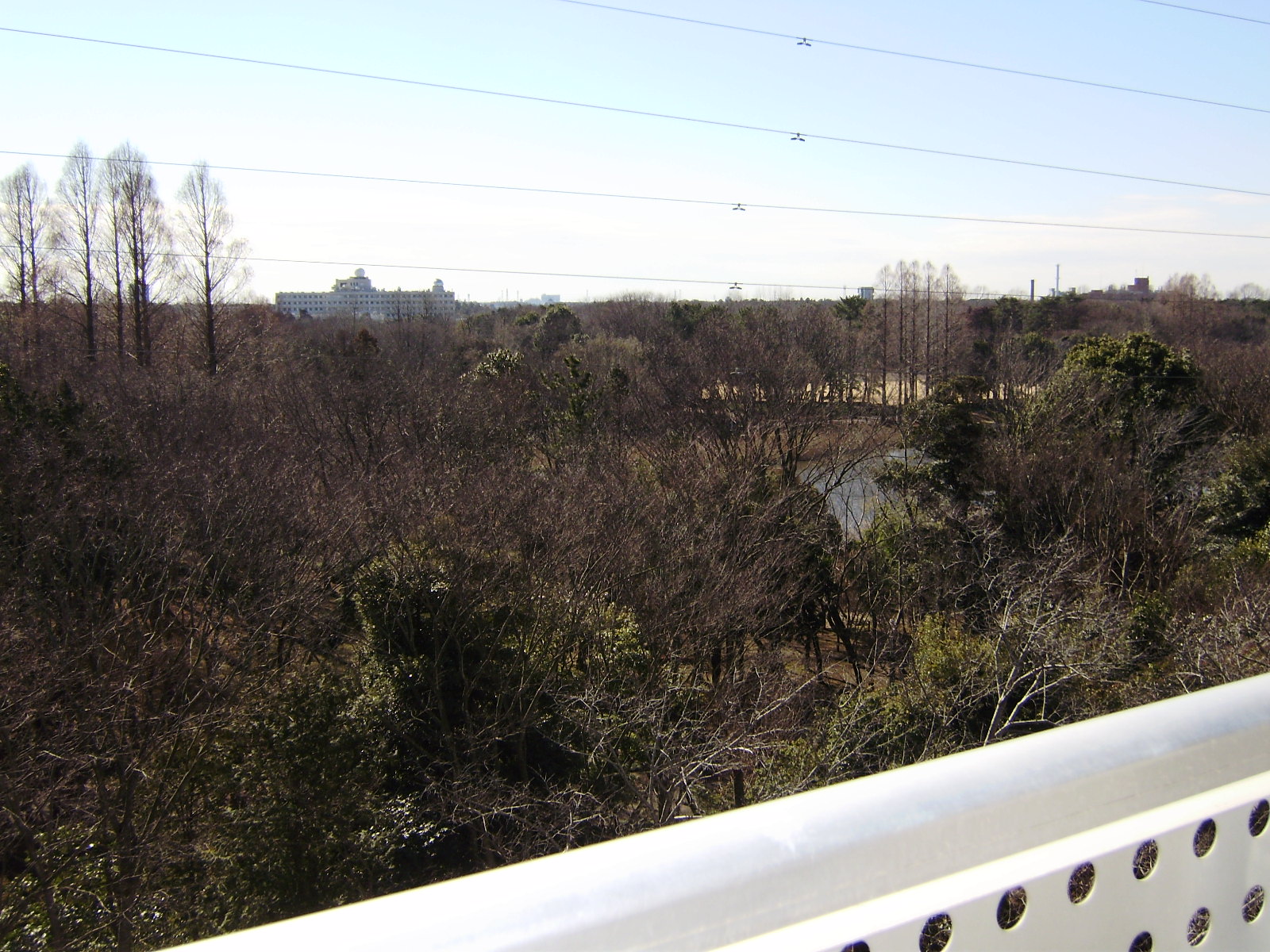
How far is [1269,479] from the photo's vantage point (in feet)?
55.0

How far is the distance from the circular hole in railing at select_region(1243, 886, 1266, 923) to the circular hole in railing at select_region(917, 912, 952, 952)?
37cm

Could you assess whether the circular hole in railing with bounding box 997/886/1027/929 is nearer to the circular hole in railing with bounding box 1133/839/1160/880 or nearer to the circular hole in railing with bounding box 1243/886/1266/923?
the circular hole in railing with bounding box 1133/839/1160/880

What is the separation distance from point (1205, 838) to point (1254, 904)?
0.50 ft

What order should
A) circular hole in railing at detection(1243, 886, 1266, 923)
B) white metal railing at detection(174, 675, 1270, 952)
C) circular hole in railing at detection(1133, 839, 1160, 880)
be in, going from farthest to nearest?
circular hole in railing at detection(1243, 886, 1266, 923) < circular hole in railing at detection(1133, 839, 1160, 880) < white metal railing at detection(174, 675, 1270, 952)

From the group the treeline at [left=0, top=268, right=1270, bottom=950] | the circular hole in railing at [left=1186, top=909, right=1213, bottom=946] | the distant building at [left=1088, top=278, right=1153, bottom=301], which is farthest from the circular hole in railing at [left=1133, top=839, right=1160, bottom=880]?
the distant building at [left=1088, top=278, right=1153, bottom=301]

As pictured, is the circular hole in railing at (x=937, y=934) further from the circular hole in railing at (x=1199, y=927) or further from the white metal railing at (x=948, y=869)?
the circular hole in railing at (x=1199, y=927)

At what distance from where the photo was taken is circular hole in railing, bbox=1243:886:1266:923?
100cm

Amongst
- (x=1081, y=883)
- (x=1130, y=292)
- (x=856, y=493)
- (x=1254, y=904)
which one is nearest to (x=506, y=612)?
(x=1254, y=904)

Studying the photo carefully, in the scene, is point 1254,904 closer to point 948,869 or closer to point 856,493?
point 948,869

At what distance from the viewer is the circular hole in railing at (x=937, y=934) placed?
0.75 m

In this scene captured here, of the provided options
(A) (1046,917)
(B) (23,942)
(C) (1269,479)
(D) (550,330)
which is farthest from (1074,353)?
(D) (550,330)

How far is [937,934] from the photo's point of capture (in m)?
0.88

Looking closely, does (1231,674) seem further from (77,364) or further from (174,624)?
(77,364)

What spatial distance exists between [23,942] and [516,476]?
Result: 25.6 ft
